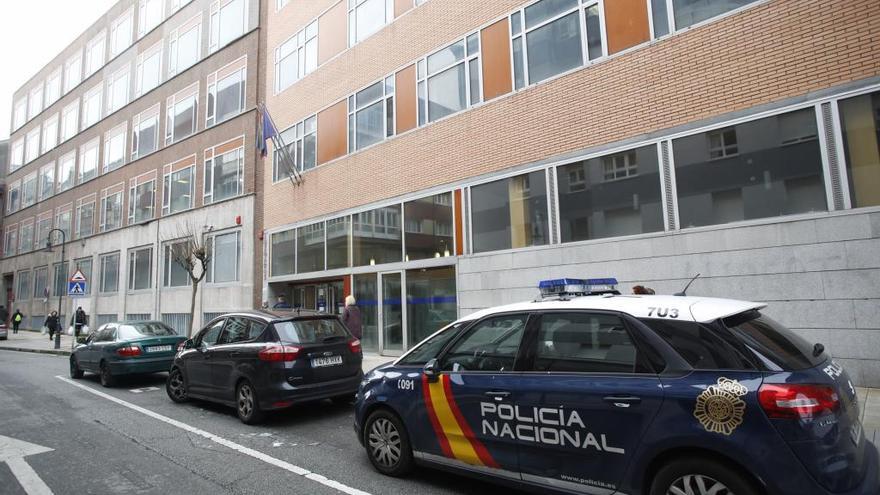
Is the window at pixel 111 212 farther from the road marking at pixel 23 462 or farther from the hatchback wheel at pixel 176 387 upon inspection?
the road marking at pixel 23 462

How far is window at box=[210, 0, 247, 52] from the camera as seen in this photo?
862 inches

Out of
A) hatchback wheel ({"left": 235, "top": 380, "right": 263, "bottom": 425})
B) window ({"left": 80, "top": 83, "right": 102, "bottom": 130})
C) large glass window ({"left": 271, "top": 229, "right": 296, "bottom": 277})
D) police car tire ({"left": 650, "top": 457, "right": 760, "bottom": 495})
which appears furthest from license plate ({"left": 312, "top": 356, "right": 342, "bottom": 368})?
window ({"left": 80, "top": 83, "right": 102, "bottom": 130})

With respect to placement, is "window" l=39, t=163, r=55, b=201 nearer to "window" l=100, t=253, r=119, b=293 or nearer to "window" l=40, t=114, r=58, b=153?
"window" l=40, t=114, r=58, b=153

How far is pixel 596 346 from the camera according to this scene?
3.78 meters

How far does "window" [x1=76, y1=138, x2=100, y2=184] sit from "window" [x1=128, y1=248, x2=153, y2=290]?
350 inches

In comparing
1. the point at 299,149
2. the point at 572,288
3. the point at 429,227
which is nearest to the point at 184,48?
the point at 299,149

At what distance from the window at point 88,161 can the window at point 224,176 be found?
14350 millimetres

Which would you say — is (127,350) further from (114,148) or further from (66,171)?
(66,171)

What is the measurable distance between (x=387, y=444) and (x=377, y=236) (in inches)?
389

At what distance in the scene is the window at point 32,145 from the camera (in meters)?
39.4

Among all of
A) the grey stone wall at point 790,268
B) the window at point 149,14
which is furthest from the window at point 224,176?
the grey stone wall at point 790,268

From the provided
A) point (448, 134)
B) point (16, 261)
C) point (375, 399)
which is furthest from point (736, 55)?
point (16, 261)

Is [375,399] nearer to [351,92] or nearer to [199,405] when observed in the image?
[199,405]

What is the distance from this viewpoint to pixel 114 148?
97.5 feet
